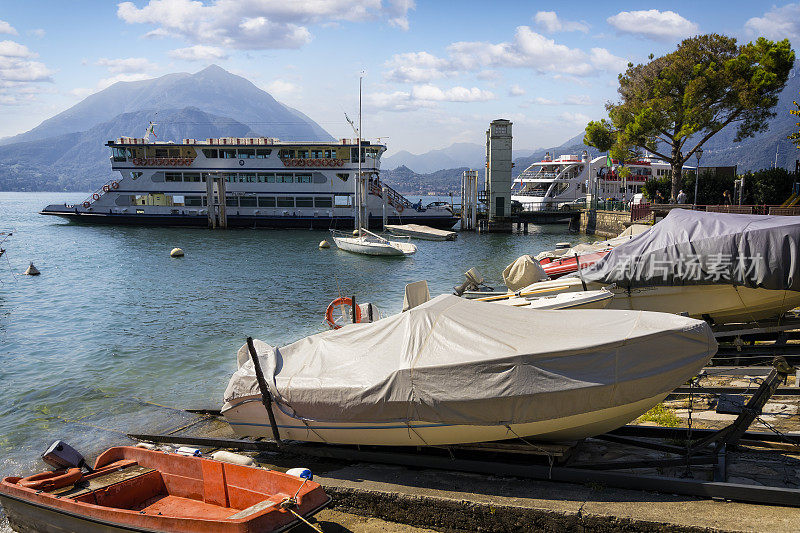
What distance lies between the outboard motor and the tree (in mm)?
39601

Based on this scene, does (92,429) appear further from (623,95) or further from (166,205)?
(166,205)

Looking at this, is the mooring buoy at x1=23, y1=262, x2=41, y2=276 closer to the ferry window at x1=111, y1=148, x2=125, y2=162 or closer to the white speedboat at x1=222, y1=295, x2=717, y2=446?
the ferry window at x1=111, y1=148, x2=125, y2=162

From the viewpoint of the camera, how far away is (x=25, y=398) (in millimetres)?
13188

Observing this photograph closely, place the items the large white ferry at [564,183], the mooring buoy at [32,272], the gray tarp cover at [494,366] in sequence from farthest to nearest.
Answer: the large white ferry at [564,183], the mooring buoy at [32,272], the gray tarp cover at [494,366]

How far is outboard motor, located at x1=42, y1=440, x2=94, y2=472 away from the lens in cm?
725

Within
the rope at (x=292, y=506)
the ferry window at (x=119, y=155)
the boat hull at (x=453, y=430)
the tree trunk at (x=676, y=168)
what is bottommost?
the rope at (x=292, y=506)

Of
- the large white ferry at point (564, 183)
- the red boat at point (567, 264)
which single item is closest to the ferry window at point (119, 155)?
the large white ferry at point (564, 183)

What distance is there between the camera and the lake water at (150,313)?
12141mm

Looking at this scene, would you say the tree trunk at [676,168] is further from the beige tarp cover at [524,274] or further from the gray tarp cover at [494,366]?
the gray tarp cover at [494,366]

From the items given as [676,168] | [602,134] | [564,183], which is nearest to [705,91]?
[676,168]

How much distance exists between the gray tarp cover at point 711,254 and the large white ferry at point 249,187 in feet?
149

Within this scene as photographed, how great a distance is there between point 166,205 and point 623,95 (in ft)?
155

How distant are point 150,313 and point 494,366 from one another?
63.6ft

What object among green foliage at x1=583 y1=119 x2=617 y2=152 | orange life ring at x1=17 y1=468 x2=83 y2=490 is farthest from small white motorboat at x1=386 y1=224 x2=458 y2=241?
orange life ring at x1=17 y1=468 x2=83 y2=490
